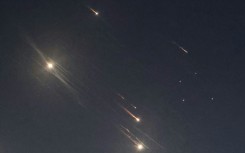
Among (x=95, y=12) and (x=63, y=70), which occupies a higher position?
(x=95, y=12)

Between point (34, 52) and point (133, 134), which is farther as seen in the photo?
point (133, 134)

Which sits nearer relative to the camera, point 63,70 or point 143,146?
point 63,70

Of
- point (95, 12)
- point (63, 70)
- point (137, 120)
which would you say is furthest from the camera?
point (137, 120)

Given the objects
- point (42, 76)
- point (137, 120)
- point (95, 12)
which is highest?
point (95, 12)

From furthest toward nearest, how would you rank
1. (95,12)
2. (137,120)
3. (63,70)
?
(137,120)
(63,70)
(95,12)

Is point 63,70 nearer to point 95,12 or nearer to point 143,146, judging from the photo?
point 95,12

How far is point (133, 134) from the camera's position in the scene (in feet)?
34.0

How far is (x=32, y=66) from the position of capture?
9.52m

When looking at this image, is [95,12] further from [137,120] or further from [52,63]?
[137,120]

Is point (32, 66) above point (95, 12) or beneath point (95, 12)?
beneath

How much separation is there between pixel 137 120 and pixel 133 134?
17.4 inches

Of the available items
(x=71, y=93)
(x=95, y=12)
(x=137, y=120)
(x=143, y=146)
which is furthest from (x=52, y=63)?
(x=143, y=146)

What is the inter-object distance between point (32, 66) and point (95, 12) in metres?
2.27

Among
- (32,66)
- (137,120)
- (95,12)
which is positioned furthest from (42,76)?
(137,120)
